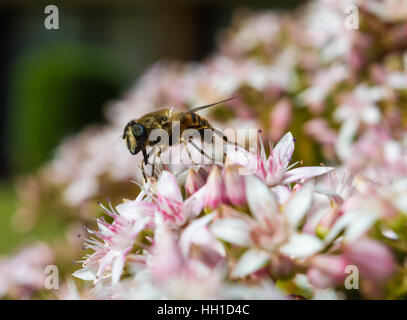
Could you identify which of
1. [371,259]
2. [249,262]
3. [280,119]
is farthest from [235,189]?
[280,119]

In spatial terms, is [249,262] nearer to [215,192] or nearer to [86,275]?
[215,192]

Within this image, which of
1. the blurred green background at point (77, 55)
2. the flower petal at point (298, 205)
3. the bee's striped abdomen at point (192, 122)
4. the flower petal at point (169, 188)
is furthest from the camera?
the blurred green background at point (77, 55)

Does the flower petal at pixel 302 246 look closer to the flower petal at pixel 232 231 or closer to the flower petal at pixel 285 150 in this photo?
the flower petal at pixel 232 231

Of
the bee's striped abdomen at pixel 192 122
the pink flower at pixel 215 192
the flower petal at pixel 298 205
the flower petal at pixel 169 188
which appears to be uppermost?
the bee's striped abdomen at pixel 192 122

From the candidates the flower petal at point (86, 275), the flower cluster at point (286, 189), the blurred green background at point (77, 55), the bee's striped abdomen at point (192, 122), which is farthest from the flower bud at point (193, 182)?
the blurred green background at point (77, 55)

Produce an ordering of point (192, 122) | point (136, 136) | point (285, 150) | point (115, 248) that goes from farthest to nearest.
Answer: point (192, 122)
point (136, 136)
point (285, 150)
point (115, 248)
